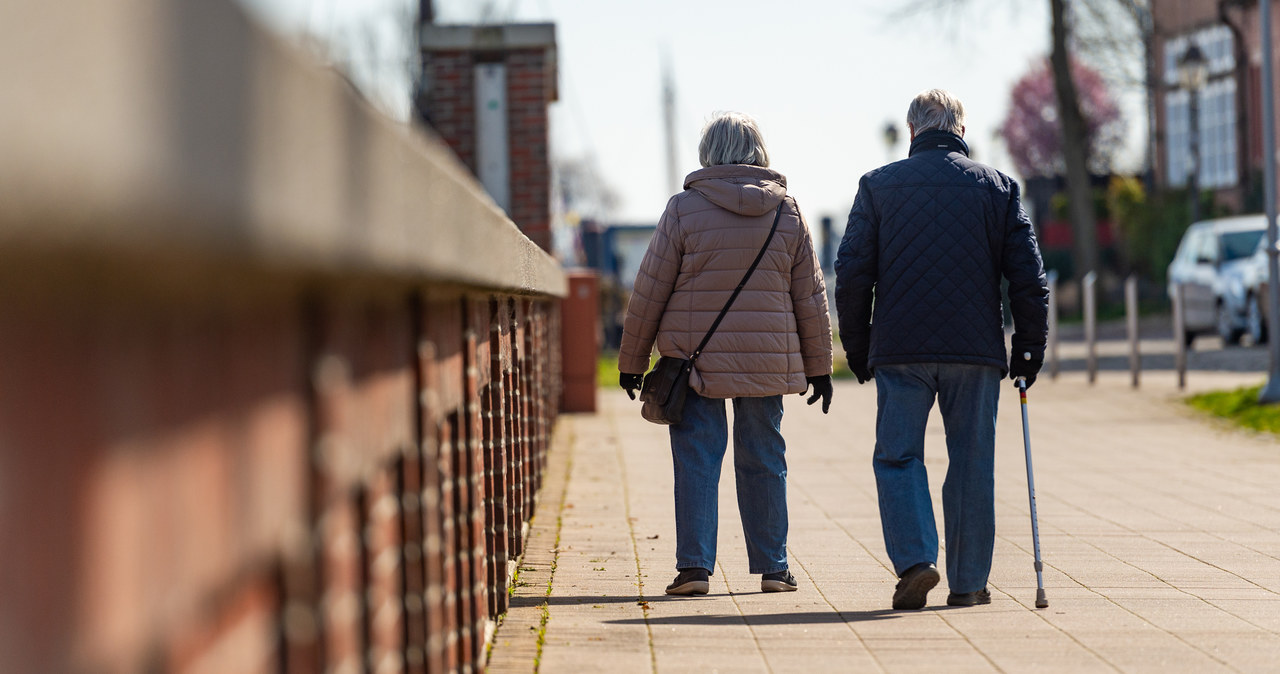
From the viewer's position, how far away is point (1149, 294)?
1502 inches

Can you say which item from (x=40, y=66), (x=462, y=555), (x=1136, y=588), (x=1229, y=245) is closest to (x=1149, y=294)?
(x=1229, y=245)

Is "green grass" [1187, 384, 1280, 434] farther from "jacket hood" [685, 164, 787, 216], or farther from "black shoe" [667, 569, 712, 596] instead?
"black shoe" [667, 569, 712, 596]

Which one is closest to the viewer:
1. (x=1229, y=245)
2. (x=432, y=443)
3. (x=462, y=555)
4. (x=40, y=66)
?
(x=40, y=66)

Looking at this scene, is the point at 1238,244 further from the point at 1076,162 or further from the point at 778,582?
the point at 778,582

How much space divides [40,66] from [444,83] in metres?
13.4

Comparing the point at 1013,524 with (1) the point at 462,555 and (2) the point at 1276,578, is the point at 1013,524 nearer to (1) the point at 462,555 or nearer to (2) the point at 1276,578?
(2) the point at 1276,578

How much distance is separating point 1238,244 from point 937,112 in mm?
Result: 19108

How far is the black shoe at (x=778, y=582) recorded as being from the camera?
223 inches

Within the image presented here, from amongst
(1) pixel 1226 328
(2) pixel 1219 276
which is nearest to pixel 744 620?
(2) pixel 1219 276

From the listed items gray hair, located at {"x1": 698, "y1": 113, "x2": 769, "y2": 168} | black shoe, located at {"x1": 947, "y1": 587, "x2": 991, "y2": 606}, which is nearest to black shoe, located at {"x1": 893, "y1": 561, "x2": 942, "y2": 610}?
black shoe, located at {"x1": 947, "y1": 587, "x2": 991, "y2": 606}

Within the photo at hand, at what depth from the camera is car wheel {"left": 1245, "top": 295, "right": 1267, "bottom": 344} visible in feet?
71.9

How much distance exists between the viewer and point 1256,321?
22047 millimetres

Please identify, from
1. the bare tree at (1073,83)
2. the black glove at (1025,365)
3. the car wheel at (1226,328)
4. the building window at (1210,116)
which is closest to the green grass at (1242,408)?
the black glove at (1025,365)

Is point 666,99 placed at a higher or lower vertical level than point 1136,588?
higher
